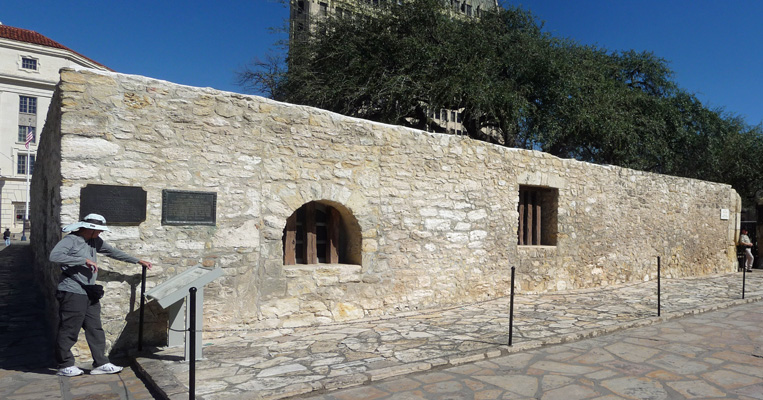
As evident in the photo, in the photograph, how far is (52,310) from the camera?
568 cm

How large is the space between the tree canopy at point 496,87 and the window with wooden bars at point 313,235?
8296 mm

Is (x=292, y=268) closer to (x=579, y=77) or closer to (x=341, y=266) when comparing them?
(x=341, y=266)

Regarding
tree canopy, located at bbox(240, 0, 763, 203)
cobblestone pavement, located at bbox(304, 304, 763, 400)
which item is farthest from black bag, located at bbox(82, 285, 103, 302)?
tree canopy, located at bbox(240, 0, 763, 203)

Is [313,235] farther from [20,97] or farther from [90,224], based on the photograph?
[20,97]

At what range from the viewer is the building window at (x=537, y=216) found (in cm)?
965

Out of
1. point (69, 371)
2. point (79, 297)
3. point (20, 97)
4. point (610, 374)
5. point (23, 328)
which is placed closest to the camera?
point (69, 371)

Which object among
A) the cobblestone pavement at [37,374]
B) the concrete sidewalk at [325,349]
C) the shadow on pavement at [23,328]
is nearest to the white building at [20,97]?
the shadow on pavement at [23,328]

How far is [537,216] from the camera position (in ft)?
32.2

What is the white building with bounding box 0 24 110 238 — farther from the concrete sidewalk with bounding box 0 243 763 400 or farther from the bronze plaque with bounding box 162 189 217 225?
the bronze plaque with bounding box 162 189 217 225

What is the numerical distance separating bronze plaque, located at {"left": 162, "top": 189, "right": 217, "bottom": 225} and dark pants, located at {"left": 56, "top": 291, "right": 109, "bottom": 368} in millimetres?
1157

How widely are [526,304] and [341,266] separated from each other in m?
3.30

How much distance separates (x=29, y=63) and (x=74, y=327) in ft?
139

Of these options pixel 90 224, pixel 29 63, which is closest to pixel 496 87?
pixel 90 224

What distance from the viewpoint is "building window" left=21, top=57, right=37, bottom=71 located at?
37219 millimetres
